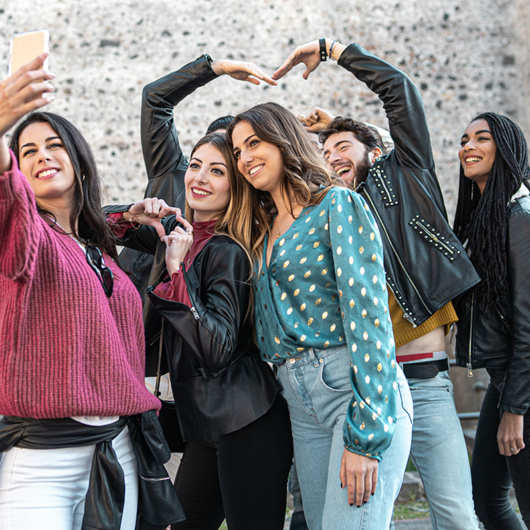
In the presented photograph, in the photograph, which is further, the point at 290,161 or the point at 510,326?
the point at 510,326

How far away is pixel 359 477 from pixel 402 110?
4.80 ft

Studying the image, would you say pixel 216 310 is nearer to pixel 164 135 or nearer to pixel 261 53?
pixel 164 135

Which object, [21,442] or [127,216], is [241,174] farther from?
[21,442]

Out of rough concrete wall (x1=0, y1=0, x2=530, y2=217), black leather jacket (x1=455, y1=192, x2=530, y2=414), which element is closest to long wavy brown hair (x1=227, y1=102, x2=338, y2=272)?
black leather jacket (x1=455, y1=192, x2=530, y2=414)

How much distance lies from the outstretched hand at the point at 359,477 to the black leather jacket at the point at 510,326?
0.91 m

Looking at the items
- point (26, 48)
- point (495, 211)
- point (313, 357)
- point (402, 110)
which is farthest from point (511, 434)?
point (26, 48)

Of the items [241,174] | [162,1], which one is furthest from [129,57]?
[241,174]

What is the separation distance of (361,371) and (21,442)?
91 centimetres

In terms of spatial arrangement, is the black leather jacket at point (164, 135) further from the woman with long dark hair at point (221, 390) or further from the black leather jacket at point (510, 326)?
the black leather jacket at point (510, 326)

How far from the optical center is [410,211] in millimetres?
2105

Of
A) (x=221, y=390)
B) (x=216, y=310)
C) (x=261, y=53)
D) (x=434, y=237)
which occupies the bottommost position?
(x=221, y=390)

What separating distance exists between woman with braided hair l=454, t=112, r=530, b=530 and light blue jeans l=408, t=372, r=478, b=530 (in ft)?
0.87

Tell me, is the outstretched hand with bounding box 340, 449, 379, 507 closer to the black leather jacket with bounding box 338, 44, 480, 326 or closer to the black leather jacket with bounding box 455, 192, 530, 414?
the black leather jacket with bounding box 338, 44, 480, 326

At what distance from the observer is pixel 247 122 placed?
1.88 m
